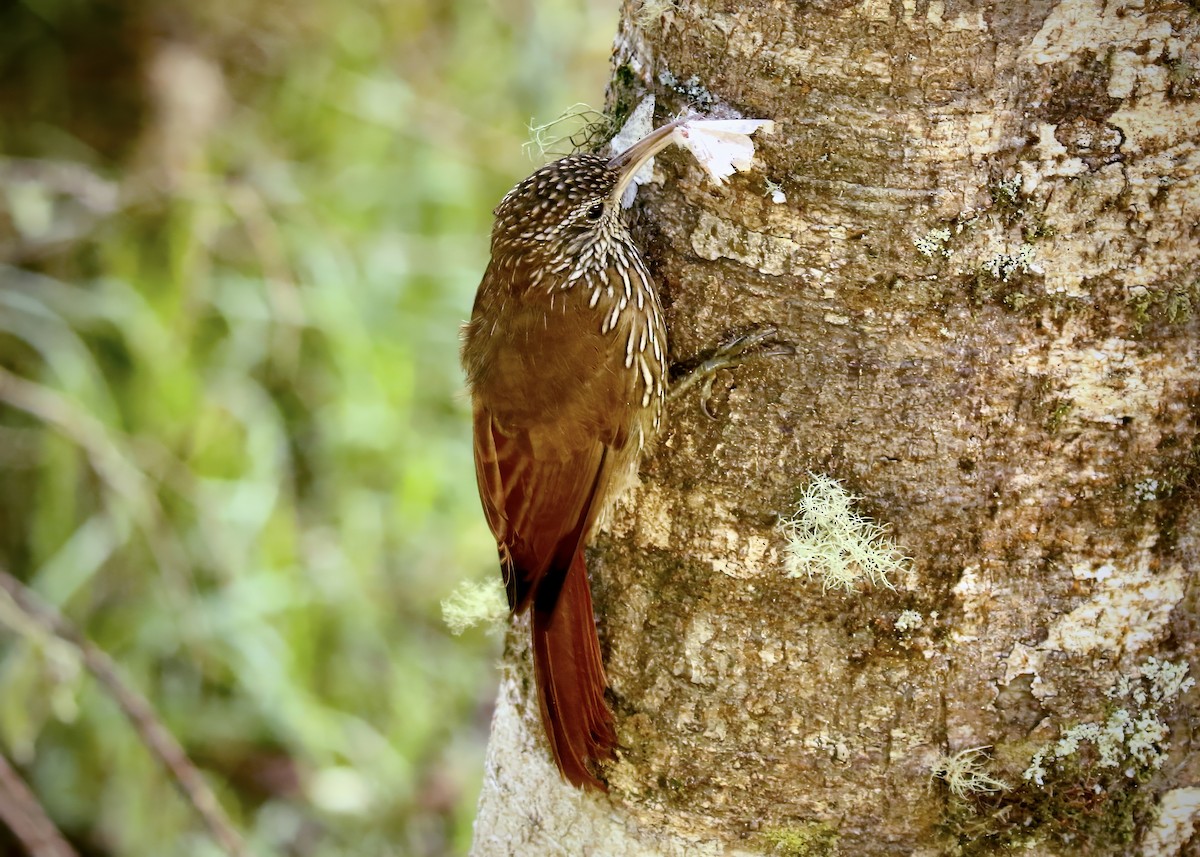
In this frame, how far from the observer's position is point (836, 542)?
1452 mm

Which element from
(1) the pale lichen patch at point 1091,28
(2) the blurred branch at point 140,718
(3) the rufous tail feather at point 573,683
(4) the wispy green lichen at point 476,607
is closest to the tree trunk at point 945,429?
(1) the pale lichen patch at point 1091,28

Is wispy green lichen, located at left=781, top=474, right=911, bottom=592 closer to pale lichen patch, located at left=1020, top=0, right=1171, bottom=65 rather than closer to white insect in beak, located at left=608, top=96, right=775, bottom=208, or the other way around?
white insect in beak, located at left=608, top=96, right=775, bottom=208

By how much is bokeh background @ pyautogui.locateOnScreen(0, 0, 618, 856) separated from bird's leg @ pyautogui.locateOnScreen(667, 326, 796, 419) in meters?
2.07

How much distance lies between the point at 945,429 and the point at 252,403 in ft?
9.48

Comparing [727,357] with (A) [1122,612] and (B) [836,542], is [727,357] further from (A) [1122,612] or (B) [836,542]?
(A) [1122,612]

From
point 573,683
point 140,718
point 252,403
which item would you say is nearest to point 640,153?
point 573,683

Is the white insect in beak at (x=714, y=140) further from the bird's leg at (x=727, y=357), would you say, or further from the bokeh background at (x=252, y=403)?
the bokeh background at (x=252, y=403)

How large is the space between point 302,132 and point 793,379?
332cm

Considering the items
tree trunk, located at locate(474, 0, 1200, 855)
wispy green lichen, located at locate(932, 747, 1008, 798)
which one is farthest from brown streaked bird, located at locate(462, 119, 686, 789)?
wispy green lichen, located at locate(932, 747, 1008, 798)

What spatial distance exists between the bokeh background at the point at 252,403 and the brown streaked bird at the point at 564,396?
1624 mm

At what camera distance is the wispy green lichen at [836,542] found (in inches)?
57.3

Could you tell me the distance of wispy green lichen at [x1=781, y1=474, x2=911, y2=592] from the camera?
146 cm

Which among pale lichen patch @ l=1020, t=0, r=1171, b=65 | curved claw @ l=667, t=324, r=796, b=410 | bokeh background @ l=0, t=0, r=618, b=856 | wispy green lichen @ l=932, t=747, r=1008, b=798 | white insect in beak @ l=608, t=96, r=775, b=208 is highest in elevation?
bokeh background @ l=0, t=0, r=618, b=856

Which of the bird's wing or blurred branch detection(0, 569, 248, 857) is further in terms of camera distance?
blurred branch detection(0, 569, 248, 857)
